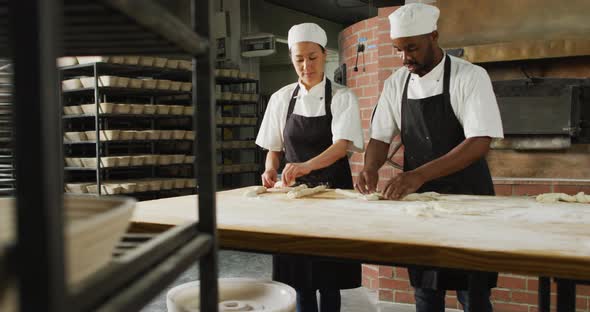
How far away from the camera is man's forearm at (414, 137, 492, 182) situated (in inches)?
81.7

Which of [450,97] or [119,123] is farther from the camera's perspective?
[119,123]

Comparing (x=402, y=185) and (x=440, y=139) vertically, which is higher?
(x=440, y=139)

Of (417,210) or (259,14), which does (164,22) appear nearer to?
(417,210)

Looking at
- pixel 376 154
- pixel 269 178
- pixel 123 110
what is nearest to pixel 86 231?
pixel 269 178

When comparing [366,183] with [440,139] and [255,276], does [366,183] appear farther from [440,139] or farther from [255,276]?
[255,276]

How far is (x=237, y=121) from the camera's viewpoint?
7145 millimetres

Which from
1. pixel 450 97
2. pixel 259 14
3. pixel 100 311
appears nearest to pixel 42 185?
pixel 100 311

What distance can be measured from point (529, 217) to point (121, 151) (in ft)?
17.6

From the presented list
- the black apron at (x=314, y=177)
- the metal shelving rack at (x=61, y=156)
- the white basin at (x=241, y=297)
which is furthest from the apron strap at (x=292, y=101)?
the metal shelving rack at (x=61, y=156)

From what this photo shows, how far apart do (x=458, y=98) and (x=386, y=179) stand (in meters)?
1.27

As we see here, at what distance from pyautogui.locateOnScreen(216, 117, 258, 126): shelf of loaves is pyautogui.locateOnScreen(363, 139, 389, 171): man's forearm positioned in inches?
171

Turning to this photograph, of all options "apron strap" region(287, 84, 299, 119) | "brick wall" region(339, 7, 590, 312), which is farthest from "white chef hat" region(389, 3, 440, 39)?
"brick wall" region(339, 7, 590, 312)

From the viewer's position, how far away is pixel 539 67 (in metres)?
3.09

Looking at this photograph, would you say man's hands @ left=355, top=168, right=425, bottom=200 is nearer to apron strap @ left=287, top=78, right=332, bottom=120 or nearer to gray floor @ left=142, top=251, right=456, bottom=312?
apron strap @ left=287, top=78, right=332, bottom=120
